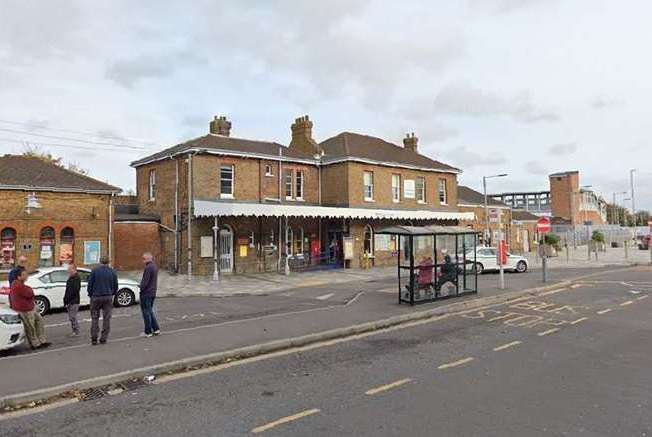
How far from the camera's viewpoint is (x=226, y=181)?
92.4ft

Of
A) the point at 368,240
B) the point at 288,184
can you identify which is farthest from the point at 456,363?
the point at 368,240

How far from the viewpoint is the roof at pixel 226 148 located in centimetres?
2747

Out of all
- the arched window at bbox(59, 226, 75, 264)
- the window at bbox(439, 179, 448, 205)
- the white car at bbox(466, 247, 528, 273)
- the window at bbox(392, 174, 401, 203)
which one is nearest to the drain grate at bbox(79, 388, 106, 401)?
the arched window at bbox(59, 226, 75, 264)

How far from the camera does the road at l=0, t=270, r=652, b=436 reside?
5648 millimetres

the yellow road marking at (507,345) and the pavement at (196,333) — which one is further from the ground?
the pavement at (196,333)

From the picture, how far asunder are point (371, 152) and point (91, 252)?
18.6 metres

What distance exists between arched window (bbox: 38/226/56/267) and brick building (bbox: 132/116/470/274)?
5.99 meters

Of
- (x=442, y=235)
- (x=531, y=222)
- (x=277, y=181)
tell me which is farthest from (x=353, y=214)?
(x=531, y=222)

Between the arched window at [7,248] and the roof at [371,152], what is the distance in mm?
17726

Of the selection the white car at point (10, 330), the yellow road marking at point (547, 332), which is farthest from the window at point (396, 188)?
the white car at point (10, 330)

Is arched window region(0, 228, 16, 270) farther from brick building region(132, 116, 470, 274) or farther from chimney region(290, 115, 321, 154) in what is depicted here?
chimney region(290, 115, 321, 154)

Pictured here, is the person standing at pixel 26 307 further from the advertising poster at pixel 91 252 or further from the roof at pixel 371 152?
the roof at pixel 371 152

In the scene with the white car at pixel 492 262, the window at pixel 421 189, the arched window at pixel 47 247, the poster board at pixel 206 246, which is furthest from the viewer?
the window at pixel 421 189

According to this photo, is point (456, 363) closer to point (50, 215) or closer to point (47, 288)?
point (47, 288)
